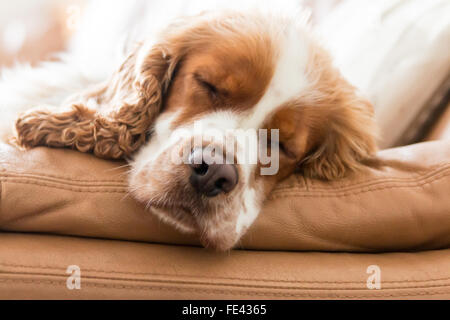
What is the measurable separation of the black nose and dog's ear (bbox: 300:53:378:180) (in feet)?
1.48

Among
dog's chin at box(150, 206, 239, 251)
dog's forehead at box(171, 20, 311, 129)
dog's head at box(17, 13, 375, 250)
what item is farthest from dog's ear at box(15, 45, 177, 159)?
dog's chin at box(150, 206, 239, 251)

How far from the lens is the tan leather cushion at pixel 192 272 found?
3.92 feet

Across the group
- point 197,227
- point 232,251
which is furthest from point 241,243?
point 197,227

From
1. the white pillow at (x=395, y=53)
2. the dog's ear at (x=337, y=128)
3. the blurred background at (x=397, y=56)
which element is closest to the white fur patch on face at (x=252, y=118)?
the dog's ear at (x=337, y=128)

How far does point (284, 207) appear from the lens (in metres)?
1.45

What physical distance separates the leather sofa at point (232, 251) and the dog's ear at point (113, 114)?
2.6 inches

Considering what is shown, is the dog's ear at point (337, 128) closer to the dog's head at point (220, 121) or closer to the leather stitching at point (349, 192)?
the dog's head at point (220, 121)

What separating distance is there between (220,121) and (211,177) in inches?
12.7

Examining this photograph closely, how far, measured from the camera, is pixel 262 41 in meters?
1.65

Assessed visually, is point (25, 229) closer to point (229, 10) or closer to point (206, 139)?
point (206, 139)

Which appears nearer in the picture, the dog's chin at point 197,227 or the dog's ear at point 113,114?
the dog's chin at point 197,227

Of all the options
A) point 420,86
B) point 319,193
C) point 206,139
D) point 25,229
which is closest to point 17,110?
point 25,229

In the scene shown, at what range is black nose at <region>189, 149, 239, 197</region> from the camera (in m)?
1.30

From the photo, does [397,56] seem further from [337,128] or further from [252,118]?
[252,118]
